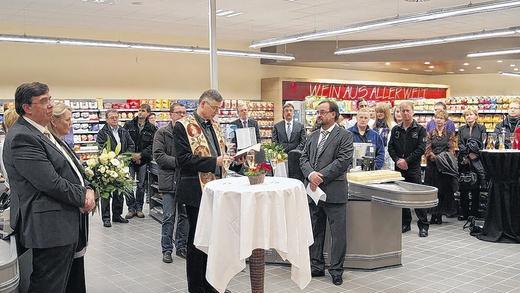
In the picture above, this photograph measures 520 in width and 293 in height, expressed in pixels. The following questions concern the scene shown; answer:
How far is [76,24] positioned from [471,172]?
936 cm

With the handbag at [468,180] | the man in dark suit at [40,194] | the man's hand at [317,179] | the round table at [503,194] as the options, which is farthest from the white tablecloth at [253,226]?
the handbag at [468,180]

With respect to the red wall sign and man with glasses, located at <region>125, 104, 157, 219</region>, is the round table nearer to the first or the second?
man with glasses, located at <region>125, 104, 157, 219</region>

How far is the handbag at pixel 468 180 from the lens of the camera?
286 inches

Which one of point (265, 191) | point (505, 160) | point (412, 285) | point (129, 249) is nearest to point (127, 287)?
point (129, 249)

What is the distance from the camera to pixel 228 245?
10.7 feet

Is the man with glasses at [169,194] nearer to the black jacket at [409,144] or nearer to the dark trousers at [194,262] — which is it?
the dark trousers at [194,262]

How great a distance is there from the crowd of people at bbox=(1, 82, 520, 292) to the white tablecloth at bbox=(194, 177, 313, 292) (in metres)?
0.76

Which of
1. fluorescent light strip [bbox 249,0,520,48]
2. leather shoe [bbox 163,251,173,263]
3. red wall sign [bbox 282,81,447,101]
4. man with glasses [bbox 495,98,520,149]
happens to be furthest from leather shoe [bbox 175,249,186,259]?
red wall sign [bbox 282,81,447,101]

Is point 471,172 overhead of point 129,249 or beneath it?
overhead

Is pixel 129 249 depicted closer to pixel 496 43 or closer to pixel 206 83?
pixel 206 83

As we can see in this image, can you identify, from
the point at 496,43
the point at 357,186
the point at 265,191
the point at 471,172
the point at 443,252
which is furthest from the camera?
the point at 496,43

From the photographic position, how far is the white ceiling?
9.88m

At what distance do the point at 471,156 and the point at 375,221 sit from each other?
9.75 feet

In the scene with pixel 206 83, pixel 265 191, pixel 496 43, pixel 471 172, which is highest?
pixel 496 43
